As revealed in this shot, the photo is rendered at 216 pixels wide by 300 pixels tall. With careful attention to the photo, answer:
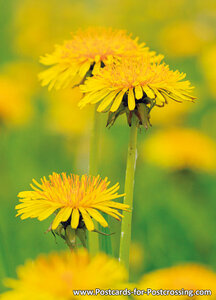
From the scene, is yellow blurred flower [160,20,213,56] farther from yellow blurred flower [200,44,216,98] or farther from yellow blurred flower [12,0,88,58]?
yellow blurred flower [12,0,88,58]

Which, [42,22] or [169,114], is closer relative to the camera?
[169,114]

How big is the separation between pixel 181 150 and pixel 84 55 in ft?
4.94

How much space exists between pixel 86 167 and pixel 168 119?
899 mm

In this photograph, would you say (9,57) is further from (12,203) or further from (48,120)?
(12,203)

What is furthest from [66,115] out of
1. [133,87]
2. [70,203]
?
[70,203]

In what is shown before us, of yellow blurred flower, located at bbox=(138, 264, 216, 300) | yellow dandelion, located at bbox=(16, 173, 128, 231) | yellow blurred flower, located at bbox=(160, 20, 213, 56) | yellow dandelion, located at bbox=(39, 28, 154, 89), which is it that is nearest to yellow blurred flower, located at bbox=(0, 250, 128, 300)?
yellow dandelion, located at bbox=(16, 173, 128, 231)

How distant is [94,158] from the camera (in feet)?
4.05

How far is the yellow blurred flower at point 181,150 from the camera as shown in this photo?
106 inches

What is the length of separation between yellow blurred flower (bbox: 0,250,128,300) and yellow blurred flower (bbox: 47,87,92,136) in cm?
220

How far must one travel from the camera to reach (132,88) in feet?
3.69

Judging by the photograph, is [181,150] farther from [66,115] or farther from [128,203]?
[128,203]

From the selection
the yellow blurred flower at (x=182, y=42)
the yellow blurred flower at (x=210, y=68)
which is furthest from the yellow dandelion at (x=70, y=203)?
the yellow blurred flower at (x=182, y=42)

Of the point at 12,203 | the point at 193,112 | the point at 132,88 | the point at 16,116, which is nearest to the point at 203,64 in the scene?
the point at 193,112

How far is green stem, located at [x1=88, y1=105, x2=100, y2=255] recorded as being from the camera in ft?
3.87
